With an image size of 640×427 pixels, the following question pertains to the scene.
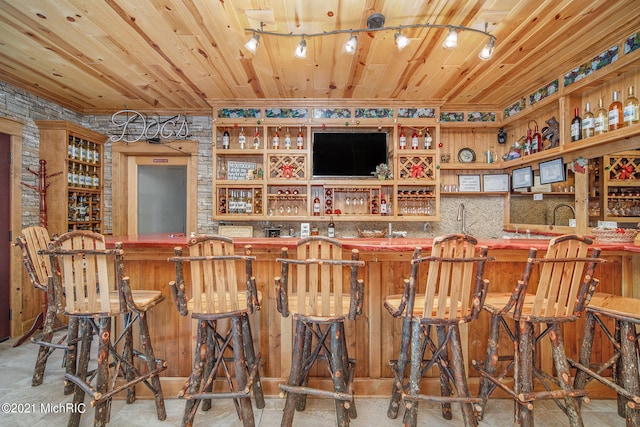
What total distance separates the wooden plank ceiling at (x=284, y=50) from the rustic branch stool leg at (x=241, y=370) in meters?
2.08

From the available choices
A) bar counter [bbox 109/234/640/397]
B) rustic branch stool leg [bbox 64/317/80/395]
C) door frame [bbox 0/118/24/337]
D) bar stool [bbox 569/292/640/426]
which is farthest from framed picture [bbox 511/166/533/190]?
door frame [bbox 0/118/24/337]

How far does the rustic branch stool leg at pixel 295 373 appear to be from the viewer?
168 cm

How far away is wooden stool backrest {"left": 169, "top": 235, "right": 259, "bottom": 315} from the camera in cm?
159

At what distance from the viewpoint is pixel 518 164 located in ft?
12.4

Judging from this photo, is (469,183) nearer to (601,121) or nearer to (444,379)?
(601,121)

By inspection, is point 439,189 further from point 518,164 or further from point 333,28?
point 333,28

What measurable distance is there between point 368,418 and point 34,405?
2.20 meters

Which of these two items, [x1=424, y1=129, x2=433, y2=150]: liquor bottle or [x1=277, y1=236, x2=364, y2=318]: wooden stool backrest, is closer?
[x1=277, y1=236, x2=364, y2=318]: wooden stool backrest

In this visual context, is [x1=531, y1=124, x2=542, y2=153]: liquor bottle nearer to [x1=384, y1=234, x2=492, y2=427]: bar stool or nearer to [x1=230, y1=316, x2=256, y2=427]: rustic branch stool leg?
[x1=384, y1=234, x2=492, y2=427]: bar stool

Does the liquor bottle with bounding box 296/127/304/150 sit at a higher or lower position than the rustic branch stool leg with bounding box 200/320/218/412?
higher

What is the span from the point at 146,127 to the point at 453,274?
4324 mm

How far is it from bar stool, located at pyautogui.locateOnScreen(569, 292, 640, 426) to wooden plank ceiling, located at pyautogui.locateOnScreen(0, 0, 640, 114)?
1.97 metres

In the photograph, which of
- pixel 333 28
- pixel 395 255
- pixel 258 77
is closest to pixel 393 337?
pixel 395 255

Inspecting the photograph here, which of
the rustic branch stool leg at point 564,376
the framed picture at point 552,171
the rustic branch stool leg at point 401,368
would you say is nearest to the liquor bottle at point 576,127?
the framed picture at point 552,171
